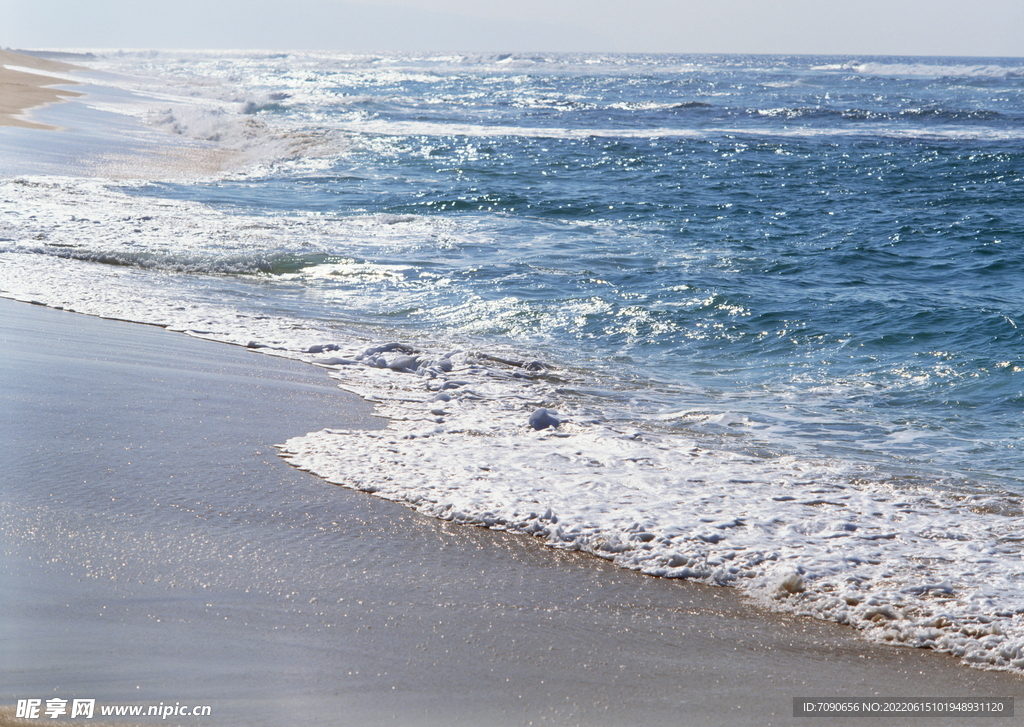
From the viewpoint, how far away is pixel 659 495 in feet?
13.1

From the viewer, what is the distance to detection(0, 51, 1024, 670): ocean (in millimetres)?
3648

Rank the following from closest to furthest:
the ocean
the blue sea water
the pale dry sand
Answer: the ocean, the blue sea water, the pale dry sand

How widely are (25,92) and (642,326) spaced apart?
92.6 ft

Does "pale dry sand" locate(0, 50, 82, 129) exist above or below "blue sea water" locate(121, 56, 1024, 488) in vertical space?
above

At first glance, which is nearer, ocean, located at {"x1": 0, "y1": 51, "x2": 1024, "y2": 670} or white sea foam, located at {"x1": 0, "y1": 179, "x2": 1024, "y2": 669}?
white sea foam, located at {"x1": 0, "y1": 179, "x2": 1024, "y2": 669}

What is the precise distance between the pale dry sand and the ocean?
200cm

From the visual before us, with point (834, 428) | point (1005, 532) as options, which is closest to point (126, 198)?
point (834, 428)

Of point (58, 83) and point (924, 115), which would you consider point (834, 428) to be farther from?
point (58, 83)

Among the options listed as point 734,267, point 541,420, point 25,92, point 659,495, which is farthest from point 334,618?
point 25,92

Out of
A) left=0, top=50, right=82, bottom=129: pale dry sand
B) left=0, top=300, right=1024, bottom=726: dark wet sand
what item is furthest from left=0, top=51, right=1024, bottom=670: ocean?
left=0, top=50, right=82, bottom=129: pale dry sand

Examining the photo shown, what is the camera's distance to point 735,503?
3.96 metres

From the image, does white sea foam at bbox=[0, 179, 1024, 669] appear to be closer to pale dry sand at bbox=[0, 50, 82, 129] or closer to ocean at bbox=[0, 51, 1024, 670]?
ocean at bbox=[0, 51, 1024, 670]

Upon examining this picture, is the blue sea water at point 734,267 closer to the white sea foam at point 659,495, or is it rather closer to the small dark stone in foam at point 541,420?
the white sea foam at point 659,495

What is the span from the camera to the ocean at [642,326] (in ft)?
12.0
